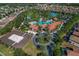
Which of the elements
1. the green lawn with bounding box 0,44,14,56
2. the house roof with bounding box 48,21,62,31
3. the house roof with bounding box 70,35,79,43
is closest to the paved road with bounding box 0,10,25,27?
the green lawn with bounding box 0,44,14,56

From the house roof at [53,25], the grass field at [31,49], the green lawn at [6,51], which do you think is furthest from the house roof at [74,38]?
the green lawn at [6,51]

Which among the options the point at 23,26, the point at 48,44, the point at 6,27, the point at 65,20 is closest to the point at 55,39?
the point at 48,44

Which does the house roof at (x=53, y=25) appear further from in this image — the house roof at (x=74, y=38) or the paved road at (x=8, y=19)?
the paved road at (x=8, y=19)

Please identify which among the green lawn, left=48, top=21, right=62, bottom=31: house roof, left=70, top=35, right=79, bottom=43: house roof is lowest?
the green lawn

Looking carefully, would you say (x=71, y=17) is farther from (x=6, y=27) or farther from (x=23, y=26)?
(x=6, y=27)

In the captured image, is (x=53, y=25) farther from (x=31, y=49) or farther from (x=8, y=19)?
(x=8, y=19)

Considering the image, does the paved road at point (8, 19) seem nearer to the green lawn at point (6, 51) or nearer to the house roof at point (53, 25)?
the green lawn at point (6, 51)

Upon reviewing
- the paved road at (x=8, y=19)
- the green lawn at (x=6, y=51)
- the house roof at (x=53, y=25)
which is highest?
the paved road at (x=8, y=19)

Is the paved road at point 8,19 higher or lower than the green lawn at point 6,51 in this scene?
higher

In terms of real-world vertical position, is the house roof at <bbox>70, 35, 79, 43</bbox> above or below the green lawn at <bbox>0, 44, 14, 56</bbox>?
above

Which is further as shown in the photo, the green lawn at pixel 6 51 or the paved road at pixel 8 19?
the paved road at pixel 8 19

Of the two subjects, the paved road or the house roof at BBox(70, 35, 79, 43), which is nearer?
the house roof at BBox(70, 35, 79, 43)

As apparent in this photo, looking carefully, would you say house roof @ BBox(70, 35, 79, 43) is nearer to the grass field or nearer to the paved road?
the grass field
